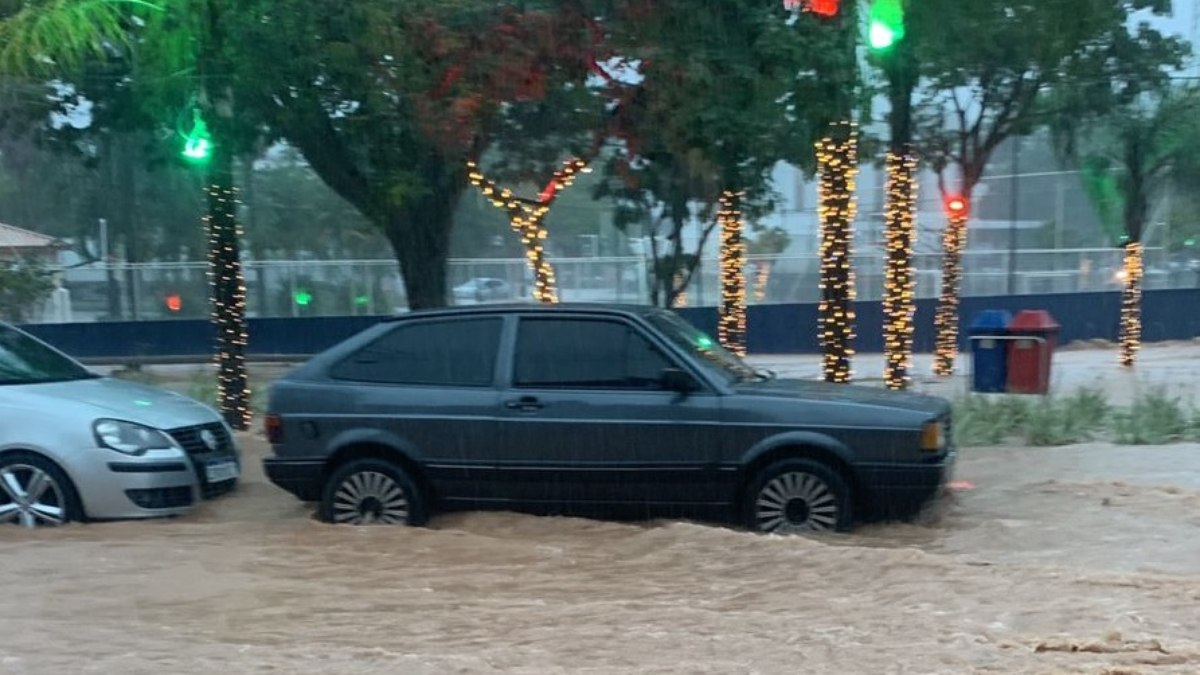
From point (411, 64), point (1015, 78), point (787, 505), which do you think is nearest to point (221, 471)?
point (787, 505)

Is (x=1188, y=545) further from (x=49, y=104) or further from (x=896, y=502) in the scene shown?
(x=49, y=104)

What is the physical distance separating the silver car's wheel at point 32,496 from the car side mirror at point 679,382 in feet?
13.1

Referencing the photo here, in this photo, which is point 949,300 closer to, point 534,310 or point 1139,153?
point 1139,153

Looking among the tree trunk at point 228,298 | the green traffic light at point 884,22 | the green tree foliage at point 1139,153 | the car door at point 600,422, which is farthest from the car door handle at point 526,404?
the green tree foliage at point 1139,153

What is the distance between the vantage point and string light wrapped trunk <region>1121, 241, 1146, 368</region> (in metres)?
25.0

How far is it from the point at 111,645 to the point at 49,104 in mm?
12416

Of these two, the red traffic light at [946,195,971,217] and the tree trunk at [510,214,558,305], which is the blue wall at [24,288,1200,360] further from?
the tree trunk at [510,214,558,305]

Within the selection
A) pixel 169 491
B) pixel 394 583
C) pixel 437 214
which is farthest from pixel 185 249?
pixel 394 583

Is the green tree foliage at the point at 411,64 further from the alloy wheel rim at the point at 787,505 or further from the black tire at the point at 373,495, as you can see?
the alloy wheel rim at the point at 787,505

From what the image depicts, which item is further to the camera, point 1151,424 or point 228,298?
point 228,298

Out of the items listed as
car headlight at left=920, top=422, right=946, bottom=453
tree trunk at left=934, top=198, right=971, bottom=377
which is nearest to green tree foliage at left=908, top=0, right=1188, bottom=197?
tree trunk at left=934, top=198, right=971, bottom=377

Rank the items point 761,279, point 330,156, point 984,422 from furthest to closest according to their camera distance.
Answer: point 761,279 → point 330,156 → point 984,422

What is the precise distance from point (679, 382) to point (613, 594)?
192 cm

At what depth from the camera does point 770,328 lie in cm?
3266
